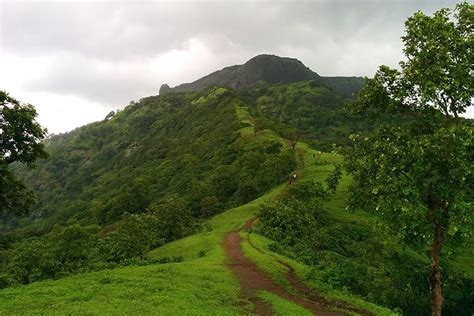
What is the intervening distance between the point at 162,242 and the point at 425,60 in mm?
52974

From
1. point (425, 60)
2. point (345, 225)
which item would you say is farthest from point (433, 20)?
point (345, 225)

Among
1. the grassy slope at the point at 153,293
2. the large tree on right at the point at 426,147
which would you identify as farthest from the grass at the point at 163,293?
the large tree on right at the point at 426,147

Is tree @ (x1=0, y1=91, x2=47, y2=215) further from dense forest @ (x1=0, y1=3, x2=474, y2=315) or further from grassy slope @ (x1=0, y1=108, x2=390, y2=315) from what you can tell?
grassy slope @ (x1=0, y1=108, x2=390, y2=315)

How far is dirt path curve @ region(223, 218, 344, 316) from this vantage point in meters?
28.2

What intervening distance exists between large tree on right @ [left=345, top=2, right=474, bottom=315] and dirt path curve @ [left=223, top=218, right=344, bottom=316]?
340 inches

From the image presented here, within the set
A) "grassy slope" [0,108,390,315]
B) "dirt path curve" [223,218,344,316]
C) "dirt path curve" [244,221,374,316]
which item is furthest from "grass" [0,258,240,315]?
"dirt path curve" [244,221,374,316]

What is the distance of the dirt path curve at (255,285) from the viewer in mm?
28203

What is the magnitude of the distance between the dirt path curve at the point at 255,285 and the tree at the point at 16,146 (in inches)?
734

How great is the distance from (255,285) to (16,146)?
21.3 meters

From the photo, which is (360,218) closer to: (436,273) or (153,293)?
(436,273)

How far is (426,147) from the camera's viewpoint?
22.1 metres

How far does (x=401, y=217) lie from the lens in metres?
22.3

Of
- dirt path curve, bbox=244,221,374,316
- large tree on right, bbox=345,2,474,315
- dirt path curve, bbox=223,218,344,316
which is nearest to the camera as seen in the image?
large tree on right, bbox=345,2,474,315

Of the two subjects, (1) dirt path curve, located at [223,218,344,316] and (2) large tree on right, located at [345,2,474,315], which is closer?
(2) large tree on right, located at [345,2,474,315]
